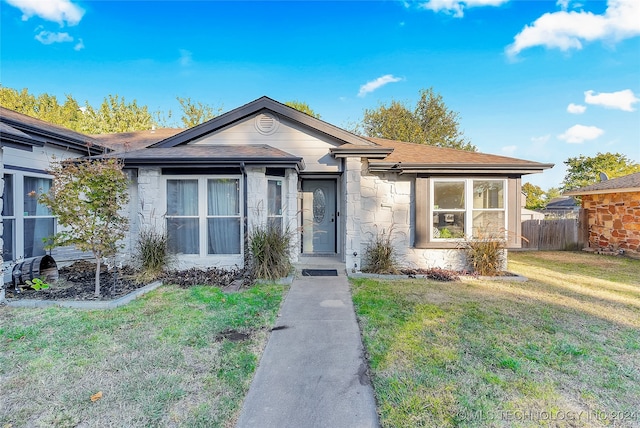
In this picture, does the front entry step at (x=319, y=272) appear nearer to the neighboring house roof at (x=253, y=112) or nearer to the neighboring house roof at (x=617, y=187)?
the neighboring house roof at (x=253, y=112)

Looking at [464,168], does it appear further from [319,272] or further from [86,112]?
[86,112]

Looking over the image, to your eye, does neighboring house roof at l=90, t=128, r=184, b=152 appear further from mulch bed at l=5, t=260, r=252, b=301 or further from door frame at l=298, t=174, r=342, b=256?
door frame at l=298, t=174, r=342, b=256

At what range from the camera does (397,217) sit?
7.66m

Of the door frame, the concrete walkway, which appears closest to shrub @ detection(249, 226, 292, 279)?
the concrete walkway

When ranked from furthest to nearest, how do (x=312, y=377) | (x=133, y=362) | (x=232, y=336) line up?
1. (x=232, y=336)
2. (x=133, y=362)
3. (x=312, y=377)

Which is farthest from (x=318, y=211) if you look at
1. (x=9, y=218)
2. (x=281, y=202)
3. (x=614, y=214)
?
(x=614, y=214)

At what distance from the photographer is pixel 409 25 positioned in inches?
469

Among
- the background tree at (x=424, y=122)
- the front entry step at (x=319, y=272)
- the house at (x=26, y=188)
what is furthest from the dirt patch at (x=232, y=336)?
the background tree at (x=424, y=122)

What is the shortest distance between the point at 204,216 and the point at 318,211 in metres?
3.37

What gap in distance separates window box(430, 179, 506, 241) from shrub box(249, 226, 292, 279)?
402 cm

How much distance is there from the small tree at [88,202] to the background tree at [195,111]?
21.3 m

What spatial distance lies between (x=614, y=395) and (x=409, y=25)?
13355 mm

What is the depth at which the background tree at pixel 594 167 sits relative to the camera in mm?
23425

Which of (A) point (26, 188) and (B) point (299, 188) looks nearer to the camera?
(A) point (26, 188)
